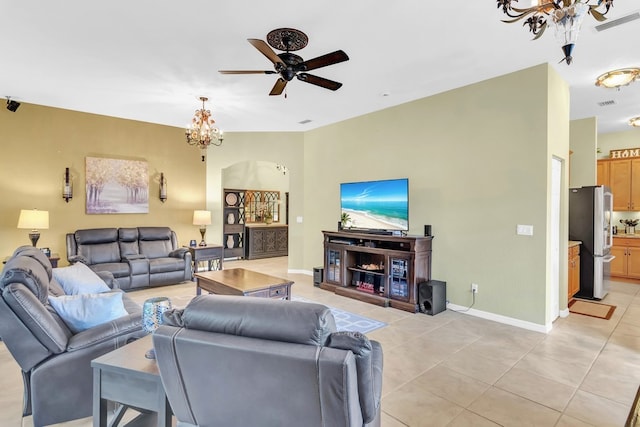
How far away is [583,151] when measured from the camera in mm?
5730

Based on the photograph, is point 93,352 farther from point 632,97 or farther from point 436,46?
point 632,97

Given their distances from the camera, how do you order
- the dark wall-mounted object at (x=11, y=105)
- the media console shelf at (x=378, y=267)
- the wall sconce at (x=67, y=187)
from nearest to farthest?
the media console shelf at (x=378, y=267), the dark wall-mounted object at (x=11, y=105), the wall sconce at (x=67, y=187)

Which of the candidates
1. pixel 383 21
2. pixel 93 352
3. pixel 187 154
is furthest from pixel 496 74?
pixel 187 154

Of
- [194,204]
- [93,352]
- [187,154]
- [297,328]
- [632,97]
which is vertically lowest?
[93,352]

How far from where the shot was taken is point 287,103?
5254 mm

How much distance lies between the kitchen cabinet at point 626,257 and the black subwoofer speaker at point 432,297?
439 cm

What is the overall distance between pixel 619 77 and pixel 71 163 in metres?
8.01

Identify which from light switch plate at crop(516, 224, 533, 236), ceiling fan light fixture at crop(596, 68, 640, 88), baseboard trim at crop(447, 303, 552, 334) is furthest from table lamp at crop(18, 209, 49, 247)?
ceiling fan light fixture at crop(596, 68, 640, 88)

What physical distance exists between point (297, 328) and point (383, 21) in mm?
2732

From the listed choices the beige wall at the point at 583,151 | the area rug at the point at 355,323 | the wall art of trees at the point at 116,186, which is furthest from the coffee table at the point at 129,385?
the beige wall at the point at 583,151

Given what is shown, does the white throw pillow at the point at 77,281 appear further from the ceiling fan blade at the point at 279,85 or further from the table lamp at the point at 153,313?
the ceiling fan blade at the point at 279,85

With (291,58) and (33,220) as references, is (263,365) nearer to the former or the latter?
(291,58)

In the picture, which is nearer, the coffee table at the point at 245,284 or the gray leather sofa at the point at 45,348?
the gray leather sofa at the point at 45,348

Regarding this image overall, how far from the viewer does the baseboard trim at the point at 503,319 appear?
3.75m
